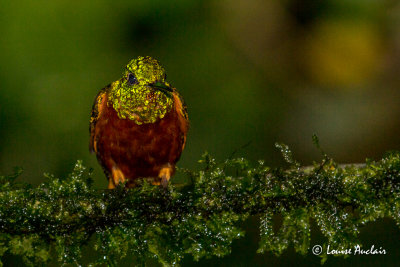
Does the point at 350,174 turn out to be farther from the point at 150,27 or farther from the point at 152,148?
the point at 150,27

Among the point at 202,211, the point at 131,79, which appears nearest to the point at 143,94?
the point at 131,79

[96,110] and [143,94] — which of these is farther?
[96,110]

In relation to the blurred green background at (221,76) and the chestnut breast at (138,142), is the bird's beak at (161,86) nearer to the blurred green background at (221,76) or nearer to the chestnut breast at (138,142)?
the chestnut breast at (138,142)

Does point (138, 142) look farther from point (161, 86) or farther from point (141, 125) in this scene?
point (161, 86)

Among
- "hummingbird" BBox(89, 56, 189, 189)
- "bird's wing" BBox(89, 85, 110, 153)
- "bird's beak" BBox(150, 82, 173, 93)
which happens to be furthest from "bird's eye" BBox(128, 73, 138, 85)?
"bird's wing" BBox(89, 85, 110, 153)

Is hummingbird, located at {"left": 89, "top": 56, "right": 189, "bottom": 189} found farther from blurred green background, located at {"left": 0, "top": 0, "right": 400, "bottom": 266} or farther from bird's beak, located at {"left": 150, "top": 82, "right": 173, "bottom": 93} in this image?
blurred green background, located at {"left": 0, "top": 0, "right": 400, "bottom": 266}
